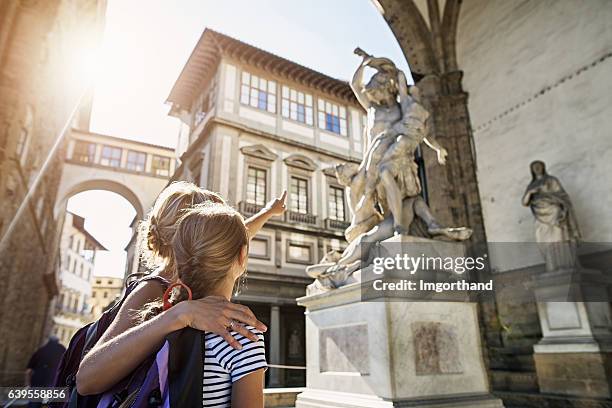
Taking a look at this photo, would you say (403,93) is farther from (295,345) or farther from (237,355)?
(295,345)

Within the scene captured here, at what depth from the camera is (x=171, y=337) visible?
0.94 m

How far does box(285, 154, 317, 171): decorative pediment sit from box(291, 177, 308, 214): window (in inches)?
24.8

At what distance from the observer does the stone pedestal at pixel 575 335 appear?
493 cm

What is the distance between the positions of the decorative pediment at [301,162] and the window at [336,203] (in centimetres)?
159

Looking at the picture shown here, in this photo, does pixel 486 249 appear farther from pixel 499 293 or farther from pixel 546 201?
pixel 546 201

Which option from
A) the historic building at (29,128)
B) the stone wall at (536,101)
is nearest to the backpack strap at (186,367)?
the stone wall at (536,101)

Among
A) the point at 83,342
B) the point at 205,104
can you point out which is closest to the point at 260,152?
the point at 205,104

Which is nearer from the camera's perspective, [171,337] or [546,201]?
[171,337]

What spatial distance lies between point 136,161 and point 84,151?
304 cm

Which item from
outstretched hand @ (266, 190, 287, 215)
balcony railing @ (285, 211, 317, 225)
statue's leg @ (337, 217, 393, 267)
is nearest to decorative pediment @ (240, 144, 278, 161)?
balcony railing @ (285, 211, 317, 225)

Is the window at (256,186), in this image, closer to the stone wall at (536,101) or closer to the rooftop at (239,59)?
the rooftop at (239,59)

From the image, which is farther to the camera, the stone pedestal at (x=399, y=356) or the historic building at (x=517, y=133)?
the historic building at (x=517, y=133)

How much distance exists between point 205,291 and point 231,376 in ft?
0.79

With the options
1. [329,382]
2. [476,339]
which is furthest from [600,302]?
[329,382]
